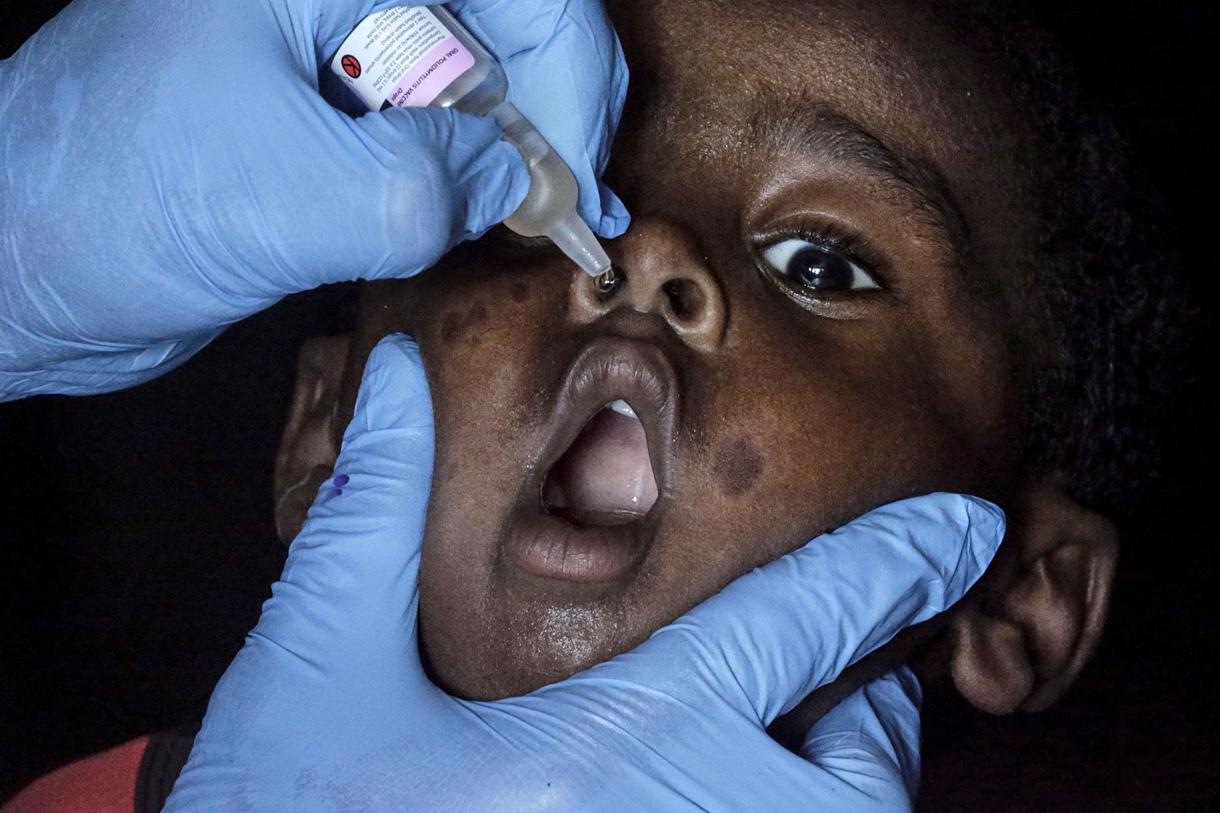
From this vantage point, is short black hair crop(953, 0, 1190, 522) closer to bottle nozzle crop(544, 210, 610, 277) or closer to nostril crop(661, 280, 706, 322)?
nostril crop(661, 280, 706, 322)

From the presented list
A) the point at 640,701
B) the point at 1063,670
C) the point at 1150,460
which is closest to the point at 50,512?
the point at 640,701

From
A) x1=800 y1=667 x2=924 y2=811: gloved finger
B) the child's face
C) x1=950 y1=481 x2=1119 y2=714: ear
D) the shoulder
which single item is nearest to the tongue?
the child's face

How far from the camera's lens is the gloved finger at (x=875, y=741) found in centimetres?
138

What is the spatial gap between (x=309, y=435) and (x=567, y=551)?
2.23 feet

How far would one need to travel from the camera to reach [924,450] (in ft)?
4.77

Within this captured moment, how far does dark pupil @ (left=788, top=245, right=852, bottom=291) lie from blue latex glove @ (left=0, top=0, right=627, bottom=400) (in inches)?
10.7

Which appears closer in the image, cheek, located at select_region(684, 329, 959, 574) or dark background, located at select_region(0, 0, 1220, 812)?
cheek, located at select_region(684, 329, 959, 574)

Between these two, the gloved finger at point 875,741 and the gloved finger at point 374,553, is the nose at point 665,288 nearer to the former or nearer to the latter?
the gloved finger at point 374,553

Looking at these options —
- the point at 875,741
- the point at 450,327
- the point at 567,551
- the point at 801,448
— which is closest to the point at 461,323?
the point at 450,327

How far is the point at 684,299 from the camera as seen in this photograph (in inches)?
53.4

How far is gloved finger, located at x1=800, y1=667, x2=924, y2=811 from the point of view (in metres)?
1.38

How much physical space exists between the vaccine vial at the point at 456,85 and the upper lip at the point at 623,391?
3.8 inches

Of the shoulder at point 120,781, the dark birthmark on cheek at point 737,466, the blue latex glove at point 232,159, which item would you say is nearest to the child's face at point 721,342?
the dark birthmark on cheek at point 737,466

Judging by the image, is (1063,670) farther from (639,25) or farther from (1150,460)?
(639,25)
